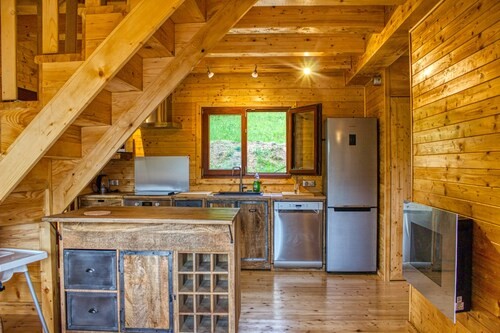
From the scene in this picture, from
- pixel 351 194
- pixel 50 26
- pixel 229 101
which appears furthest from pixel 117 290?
pixel 229 101

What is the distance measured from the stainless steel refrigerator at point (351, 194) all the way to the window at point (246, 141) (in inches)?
35.4

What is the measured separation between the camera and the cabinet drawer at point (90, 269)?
244cm

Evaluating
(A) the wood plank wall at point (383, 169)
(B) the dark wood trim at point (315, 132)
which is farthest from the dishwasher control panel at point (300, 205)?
(A) the wood plank wall at point (383, 169)

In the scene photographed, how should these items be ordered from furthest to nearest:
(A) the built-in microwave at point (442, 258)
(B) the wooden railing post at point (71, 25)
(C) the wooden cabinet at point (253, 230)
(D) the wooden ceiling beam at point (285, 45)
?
1. (C) the wooden cabinet at point (253, 230)
2. (D) the wooden ceiling beam at point (285, 45)
3. (B) the wooden railing post at point (71, 25)
4. (A) the built-in microwave at point (442, 258)

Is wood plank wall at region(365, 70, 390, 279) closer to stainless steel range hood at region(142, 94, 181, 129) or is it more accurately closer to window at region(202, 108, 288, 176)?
window at region(202, 108, 288, 176)

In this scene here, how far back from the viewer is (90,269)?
245 centimetres

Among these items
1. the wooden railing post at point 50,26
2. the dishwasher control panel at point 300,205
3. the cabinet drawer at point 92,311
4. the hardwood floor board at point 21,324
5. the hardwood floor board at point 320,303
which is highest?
the wooden railing post at point 50,26

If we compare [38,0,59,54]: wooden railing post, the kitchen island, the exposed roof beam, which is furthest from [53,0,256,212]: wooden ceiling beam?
[38,0,59,54]: wooden railing post

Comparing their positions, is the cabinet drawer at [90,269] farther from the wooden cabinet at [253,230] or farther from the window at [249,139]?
the window at [249,139]

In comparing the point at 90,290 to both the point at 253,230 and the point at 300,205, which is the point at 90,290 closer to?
the point at 253,230

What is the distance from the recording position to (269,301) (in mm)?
3283

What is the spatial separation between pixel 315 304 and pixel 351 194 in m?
1.48

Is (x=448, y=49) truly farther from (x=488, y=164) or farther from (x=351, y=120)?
(x=351, y=120)

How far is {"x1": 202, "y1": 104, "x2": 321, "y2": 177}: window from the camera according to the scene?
484 cm
